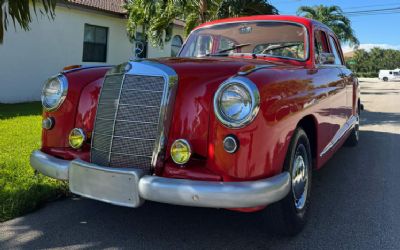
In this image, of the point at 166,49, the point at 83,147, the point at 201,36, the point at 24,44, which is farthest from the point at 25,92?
the point at 83,147

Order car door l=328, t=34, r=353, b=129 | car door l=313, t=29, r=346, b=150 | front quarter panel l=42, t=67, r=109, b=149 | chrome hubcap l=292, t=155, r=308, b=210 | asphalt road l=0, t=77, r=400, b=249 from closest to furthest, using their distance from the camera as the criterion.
A: asphalt road l=0, t=77, r=400, b=249 → chrome hubcap l=292, t=155, r=308, b=210 → front quarter panel l=42, t=67, r=109, b=149 → car door l=313, t=29, r=346, b=150 → car door l=328, t=34, r=353, b=129

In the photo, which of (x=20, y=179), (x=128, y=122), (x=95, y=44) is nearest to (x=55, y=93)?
(x=128, y=122)

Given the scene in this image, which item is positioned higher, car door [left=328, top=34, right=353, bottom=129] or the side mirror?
the side mirror

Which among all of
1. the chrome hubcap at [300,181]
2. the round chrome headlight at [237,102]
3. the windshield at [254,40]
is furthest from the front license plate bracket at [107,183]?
the windshield at [254,40]

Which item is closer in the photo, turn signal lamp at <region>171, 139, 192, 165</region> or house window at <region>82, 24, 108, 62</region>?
turn signal lamp at <region>171, 139, 192, 165</region>

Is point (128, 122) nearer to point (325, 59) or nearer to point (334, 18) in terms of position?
point (325, 59)

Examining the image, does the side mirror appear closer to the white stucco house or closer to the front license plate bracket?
the front license plate bracket

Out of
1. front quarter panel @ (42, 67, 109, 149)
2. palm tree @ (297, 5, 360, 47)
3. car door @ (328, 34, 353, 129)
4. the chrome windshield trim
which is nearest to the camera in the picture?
front quarter panel @ (42, 67, 109, 149)

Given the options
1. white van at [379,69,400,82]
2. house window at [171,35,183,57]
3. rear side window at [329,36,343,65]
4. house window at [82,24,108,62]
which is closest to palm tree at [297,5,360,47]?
house window at [171,35,183,57]

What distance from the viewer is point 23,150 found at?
5.68 meters

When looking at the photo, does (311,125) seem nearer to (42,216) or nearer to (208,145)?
(208,145)

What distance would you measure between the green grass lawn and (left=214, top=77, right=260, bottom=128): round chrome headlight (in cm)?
218

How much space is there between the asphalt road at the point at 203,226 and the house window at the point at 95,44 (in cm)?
1105

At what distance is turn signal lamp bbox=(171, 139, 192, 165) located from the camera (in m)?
2.86
